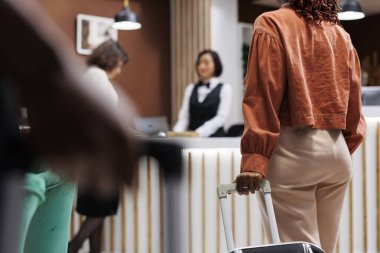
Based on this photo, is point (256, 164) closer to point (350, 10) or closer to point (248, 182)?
point (248, 182)

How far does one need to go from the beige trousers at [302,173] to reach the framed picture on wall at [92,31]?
5.54 m

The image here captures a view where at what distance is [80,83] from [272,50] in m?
1.34

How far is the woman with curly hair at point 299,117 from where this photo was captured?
66.9 inches

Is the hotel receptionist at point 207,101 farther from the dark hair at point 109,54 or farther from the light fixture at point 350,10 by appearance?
the light fixture at point 350,10

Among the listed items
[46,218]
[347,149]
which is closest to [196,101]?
[347,149]

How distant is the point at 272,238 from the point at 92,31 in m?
6.06

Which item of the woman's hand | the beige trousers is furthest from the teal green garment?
the beige trousers

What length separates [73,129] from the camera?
16.5 inches

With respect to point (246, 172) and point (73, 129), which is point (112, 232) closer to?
point (246, 172)

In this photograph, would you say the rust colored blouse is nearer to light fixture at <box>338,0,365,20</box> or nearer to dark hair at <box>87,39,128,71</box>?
dark hair at <box>87,39,128,71</box>

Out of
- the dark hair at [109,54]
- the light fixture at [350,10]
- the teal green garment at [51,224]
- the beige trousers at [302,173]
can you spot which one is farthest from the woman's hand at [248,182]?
the light fixture at [350,10]

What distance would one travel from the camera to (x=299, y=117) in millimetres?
1697

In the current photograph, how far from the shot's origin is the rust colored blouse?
1691 millimetres

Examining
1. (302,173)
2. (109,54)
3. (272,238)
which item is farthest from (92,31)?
(272,238)
